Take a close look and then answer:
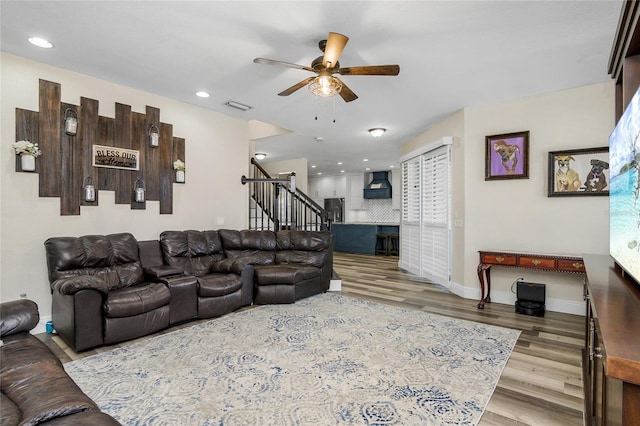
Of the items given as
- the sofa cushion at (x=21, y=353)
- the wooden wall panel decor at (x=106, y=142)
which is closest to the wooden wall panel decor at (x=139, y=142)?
the wooden wall panel decor at (x=106, y=142)

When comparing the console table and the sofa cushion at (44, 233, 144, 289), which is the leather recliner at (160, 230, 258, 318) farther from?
the console table

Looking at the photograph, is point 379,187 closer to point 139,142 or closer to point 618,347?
point 139,142

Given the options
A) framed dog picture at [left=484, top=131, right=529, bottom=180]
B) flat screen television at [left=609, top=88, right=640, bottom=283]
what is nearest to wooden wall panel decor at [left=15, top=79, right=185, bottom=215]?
framed dog picture at [left=484, top=131, right=529, bottom=180]

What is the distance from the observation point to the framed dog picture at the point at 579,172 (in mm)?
3768

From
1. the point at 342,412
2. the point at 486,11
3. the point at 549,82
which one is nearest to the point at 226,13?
the point at 486,11

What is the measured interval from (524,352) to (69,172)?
5.16m

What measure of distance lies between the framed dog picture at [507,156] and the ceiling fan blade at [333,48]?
9.60 ft

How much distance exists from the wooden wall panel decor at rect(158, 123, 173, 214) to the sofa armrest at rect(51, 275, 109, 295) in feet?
5.55

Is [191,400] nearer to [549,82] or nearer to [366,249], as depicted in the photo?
[549,82]

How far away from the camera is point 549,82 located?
12.3 feet

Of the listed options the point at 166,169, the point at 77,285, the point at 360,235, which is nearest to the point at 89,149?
the point at 166,169

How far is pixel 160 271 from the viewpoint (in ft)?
12.0

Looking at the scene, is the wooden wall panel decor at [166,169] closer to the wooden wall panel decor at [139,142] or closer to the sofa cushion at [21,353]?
→ the wooden wall panel decor at [139,142]

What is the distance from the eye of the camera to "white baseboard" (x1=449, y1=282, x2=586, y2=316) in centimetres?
394
